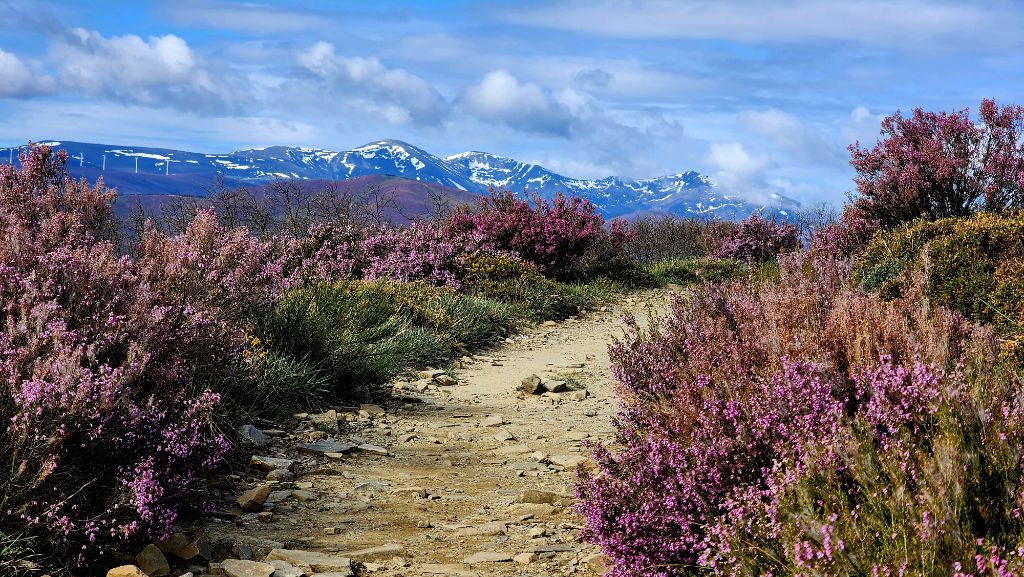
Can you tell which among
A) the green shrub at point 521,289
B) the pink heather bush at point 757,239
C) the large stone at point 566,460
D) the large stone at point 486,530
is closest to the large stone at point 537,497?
the large stone at point 486,530

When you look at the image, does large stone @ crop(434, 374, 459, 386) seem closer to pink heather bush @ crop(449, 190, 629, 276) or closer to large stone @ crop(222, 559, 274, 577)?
large stone @ crop(222, 559, 274, 577)

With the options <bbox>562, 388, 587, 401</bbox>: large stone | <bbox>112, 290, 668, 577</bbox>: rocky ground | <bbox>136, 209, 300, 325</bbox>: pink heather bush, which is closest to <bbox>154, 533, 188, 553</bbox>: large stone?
<bbox>112, 290, 668, 577</bbox>: rocky ground

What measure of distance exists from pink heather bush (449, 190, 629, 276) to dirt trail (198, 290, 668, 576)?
920 centimetres

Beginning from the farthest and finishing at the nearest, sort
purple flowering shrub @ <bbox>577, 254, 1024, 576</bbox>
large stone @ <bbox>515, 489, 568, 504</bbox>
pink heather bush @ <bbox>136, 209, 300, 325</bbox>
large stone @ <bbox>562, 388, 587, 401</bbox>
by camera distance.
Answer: large stone @ <bbox>562, 388, 587, 401</bbox> → pink heather bush @ <bbox>136, 209, 300, 325</bbox> → large stone @ <bbox>515, 489, 568, 504</bbox> → purple flowering shrub @ <bbox>577, 254, 1024, 576</bbox>

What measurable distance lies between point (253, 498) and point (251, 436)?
→ 3.22 ft

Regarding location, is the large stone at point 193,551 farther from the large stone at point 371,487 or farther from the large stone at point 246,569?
the large stone at point 371,487

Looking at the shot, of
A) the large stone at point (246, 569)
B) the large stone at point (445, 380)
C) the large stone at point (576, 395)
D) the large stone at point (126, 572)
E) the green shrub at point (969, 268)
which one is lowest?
the large stone at point (445, 380)

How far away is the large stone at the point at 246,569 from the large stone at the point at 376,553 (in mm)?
371

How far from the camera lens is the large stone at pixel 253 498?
3748 millimetres

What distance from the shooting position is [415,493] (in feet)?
13.4

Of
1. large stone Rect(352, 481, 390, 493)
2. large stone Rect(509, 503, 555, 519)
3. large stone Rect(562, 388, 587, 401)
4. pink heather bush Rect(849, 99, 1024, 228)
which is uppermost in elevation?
pink heather bush Rect(849, 99, 1024, 228)

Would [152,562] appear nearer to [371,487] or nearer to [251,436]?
[371,487]

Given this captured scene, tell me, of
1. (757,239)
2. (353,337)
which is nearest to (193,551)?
(353,337)

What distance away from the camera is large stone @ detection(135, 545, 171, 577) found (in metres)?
2.82
